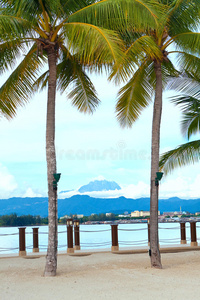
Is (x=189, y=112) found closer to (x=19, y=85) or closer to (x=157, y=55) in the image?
(x=157, y=55)

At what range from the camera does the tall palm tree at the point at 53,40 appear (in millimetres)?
7949

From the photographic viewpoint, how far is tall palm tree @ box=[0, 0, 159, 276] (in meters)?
7.95

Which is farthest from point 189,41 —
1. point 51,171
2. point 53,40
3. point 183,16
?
point 51,171

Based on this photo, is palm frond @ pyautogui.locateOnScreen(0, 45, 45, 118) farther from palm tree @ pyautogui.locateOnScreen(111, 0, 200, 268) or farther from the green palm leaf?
palm tree @ pyautogui.locateOnScreen(111, 0, 200, 268)

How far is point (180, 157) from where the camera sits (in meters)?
13.0

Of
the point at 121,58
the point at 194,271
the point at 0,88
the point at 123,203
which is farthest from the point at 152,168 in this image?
the point at 123,203

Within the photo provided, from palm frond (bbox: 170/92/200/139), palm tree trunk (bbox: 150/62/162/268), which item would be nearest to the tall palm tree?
palm tree trunk (bbox: 150/62/162/268)

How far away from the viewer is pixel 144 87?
1161 cm

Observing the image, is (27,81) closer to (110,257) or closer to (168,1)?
(168,1)

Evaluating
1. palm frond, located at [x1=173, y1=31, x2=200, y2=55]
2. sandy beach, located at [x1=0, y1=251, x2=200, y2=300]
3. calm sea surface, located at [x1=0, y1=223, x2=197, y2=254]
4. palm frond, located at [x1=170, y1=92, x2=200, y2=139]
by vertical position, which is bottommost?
calm sea surface, located at [x1=0, y1=223, x2=197, y2=254]

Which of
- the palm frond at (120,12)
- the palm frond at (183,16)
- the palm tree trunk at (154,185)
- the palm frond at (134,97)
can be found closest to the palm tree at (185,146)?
the palm frond at (134,97)

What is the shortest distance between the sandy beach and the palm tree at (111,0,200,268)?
3.17ft

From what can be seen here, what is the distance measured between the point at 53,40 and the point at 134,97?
332 centimetres

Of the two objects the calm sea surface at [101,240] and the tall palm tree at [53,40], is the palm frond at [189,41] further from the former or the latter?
the calm sea surface at [101,240]
